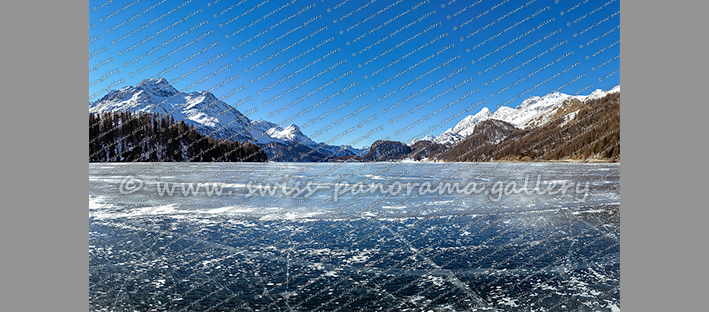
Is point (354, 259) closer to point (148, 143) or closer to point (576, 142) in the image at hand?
point (148, 143)

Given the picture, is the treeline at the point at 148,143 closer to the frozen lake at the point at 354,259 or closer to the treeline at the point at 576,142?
Answer: the frozen lake at the point at 354,259

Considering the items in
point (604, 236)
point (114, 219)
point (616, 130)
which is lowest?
point (604, 236)

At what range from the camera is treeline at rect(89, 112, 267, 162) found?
88.8m

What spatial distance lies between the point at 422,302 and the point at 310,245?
12.4ft

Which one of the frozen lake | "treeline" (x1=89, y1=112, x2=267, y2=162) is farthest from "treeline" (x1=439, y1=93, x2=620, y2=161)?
"treeline" (x1=89, y1=112, x2=267, y2=162)

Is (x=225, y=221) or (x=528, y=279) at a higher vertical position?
(x=225, y=221)

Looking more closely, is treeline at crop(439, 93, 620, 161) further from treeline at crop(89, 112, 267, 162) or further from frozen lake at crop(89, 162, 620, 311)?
treeline at crop(89, 112, 267, 162)

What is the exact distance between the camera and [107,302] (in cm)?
506

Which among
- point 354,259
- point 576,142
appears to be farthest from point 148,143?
point 576,142

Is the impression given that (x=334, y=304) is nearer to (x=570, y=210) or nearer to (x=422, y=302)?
(x=422, y=302)

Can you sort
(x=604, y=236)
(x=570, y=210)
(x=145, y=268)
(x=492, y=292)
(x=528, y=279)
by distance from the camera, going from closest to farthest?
(x=492, y=292)
(x=528, y=279)
(x=145, y=268)
(x=604, y=236)
(x=570, y=210)

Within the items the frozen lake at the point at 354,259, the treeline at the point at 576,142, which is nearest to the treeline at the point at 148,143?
the frozen lake at the point at 354,259

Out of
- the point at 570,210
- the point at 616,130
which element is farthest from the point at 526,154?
the point at 570,210

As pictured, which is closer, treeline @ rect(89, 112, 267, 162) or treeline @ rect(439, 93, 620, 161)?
A: treeline @ rect(89, 112, 267, 162)
